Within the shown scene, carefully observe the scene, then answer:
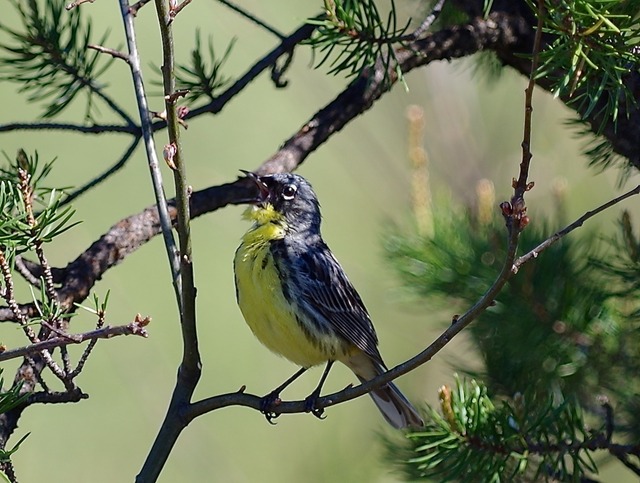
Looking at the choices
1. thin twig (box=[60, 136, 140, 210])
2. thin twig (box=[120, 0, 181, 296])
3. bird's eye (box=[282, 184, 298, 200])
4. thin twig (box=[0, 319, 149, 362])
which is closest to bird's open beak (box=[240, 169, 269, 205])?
Answer: bird's eye (box=[282, 184, 298, 200])

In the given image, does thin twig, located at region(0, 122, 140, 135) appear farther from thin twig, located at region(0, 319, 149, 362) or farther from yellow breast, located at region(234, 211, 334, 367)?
thin twig, located at region(0, 319, 149, 362)

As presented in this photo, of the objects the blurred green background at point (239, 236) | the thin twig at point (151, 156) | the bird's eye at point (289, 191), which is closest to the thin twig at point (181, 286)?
the thin twig at point (151, 156)

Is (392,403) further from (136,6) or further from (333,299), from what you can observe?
(136,6)

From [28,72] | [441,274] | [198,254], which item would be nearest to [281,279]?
[441,274]

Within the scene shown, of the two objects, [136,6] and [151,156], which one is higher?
[136,6]

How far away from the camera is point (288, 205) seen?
3158 millimetres

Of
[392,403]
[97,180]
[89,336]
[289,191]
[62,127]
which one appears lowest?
[89,336]

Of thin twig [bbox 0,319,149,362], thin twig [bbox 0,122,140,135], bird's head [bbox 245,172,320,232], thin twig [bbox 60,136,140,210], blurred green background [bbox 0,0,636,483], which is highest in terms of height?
blurred green background [bbox 0,0,636,483]

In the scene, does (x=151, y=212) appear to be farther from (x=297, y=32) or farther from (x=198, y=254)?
(x=198, y=254)

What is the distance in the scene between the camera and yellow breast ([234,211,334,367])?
2768 millimetres

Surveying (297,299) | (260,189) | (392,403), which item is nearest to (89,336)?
(260,189)

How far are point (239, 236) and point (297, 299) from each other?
2.35 meters

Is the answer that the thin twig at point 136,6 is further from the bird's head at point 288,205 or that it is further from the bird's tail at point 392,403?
the bird's tail at point 392,403

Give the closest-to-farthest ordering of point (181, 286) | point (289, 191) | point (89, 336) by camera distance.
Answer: point (89, 336) → point (181, 286) → point (289, 191)
